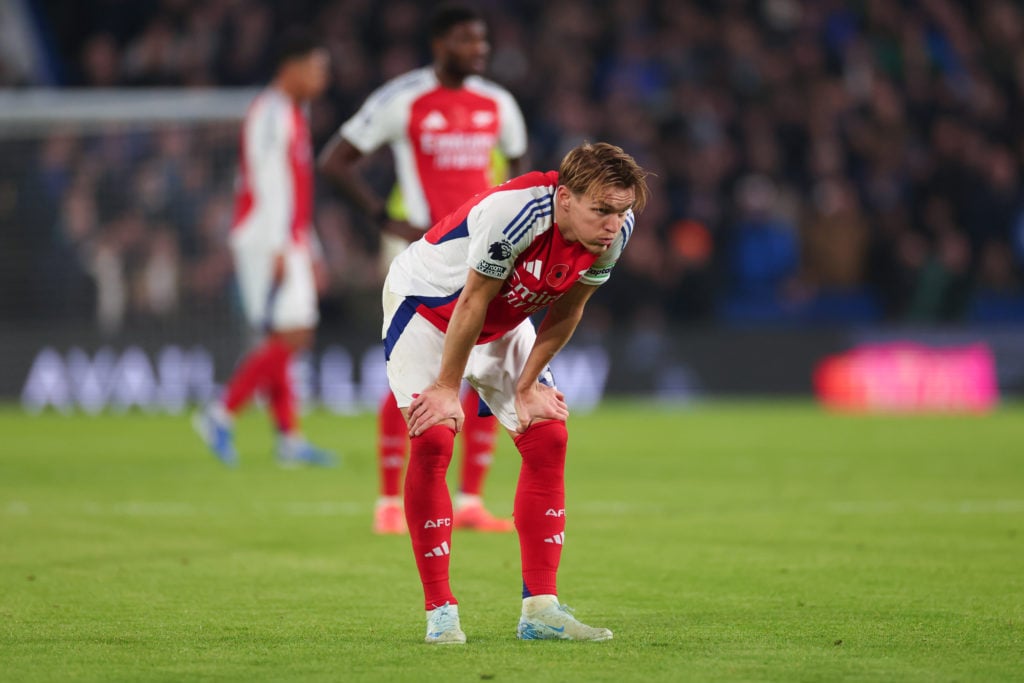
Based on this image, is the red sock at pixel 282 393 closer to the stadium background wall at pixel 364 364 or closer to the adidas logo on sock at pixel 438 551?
the stadium background wall at pixel 364 364

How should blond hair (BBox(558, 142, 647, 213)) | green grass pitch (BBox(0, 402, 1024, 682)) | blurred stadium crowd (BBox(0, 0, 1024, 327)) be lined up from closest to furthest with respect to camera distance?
green grass pitch (BBox(0, 402, 1024, 682)) < blond hair (BBox(558, 142, 647, 213)) < blurred stadium crowd (BBox(0, 0, 1024, 327))

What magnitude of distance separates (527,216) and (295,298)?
712 centimetres

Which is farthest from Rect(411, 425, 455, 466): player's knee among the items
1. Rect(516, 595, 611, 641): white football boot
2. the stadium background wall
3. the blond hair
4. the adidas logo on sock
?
the stadium background wall

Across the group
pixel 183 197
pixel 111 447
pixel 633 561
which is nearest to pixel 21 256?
pixel 183 197

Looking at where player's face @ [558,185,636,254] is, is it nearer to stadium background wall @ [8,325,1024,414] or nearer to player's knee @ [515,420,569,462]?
player's knee @ [515,420,569,462]

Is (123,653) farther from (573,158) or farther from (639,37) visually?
(639,37)

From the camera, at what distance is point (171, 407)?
1858 centimetres

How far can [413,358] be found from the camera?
5418 mm

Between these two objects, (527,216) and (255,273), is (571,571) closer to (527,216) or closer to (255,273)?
(527,216)

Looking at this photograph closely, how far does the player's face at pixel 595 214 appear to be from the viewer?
483cm

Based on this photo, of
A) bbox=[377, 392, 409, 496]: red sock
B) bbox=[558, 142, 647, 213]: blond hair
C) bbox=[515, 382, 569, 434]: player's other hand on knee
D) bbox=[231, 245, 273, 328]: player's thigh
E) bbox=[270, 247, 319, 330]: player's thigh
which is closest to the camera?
bbox=[558, 142, 647, 213]: blond hair

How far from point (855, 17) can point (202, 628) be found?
64.7 feet

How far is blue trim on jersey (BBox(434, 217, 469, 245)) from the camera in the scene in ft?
17.5

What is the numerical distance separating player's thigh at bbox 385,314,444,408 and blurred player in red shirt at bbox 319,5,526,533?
267 centimetres
